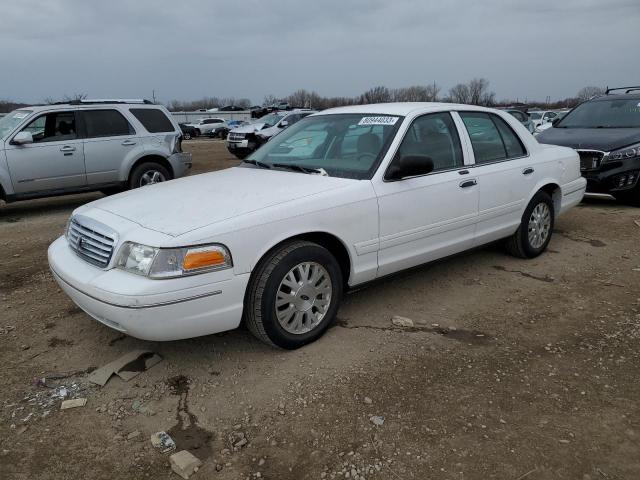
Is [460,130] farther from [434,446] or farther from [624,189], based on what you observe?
[624,189]

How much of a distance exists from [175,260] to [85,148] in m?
6.30

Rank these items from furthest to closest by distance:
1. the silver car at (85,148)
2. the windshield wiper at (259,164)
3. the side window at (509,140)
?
1. the silver car at (85,148)
2. the side window at (509,140)
3. the windshield wiper at (259,164)

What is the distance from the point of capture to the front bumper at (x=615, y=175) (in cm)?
739

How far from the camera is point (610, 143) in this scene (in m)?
7.49

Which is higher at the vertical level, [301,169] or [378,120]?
[378,120]

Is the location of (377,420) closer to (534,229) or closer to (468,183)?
(468,183)

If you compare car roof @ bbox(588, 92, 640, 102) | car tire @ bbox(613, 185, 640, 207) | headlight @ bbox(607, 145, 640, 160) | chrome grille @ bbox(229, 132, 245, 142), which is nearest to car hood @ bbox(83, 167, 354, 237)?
headlight @ bbox(607, 145, 640, 160)

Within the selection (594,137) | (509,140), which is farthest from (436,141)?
(594,137)

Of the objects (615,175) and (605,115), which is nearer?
(615,175)

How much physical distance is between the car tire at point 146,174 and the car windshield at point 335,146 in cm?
482

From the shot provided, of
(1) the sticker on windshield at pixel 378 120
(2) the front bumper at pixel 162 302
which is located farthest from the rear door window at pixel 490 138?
(2) the front bumper at pixel 162 302

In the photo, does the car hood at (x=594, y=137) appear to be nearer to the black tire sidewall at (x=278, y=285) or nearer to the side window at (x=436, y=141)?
the side window at (x=436, y=141)

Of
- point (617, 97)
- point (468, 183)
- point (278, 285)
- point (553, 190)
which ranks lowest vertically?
point (278, 285)

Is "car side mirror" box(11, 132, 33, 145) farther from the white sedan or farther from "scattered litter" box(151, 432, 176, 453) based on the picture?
"scattered litter" box(151, 432, 176, 453)
